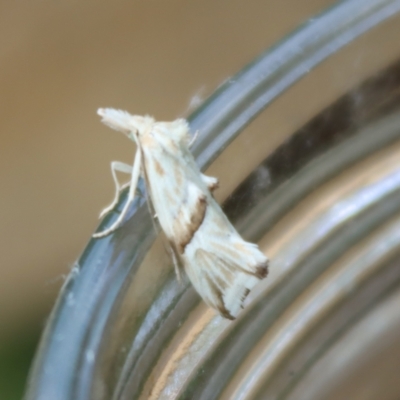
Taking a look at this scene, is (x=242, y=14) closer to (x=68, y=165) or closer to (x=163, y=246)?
(x=68, y=165)

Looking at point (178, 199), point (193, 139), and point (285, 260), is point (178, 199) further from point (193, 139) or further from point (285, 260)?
point (285, 260)

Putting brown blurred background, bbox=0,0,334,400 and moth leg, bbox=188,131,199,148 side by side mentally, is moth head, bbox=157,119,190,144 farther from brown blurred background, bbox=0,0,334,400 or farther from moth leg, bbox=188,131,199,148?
brown blurred background, bbox=0,0,334,400

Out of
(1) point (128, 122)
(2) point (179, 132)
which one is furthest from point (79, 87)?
(2) point (179, 132)

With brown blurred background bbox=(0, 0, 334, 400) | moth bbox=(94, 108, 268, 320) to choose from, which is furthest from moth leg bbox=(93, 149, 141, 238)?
brown blurred background bbox=(0, 0, 334, 400)

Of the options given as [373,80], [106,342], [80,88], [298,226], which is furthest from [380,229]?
[80,88]

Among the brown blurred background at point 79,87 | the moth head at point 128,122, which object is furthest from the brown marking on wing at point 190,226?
the brown blurred background at point 79,87

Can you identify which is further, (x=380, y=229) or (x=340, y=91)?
(x=380, y=229)

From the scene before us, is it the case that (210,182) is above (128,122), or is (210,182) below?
below
